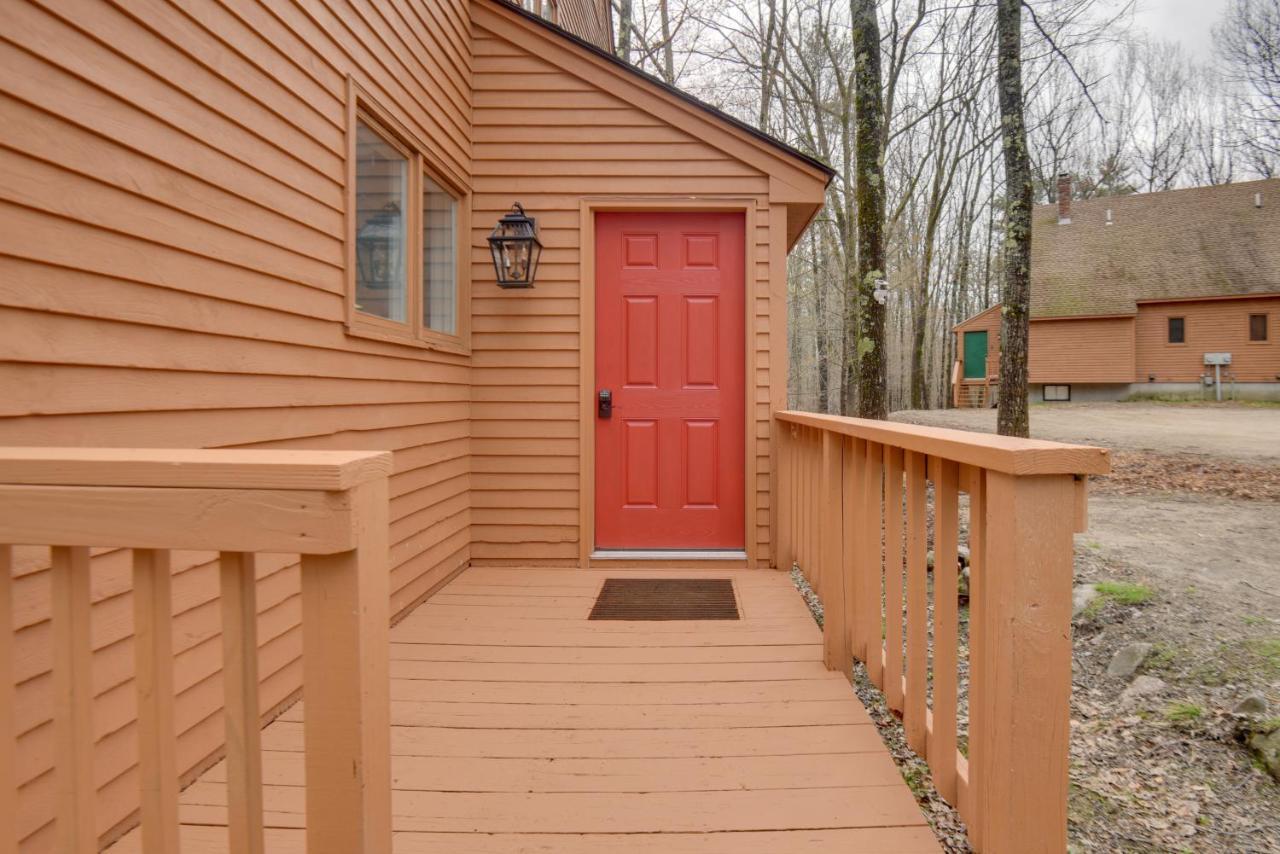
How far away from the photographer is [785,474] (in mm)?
3969

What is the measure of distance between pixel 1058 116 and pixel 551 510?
2028 cm

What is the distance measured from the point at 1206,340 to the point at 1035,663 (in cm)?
2249

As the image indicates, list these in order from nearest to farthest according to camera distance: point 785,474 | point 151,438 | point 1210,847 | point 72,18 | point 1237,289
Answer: point 72,18 → point 151,438 → point 1210,847 → point 785,474 → point 1237,289

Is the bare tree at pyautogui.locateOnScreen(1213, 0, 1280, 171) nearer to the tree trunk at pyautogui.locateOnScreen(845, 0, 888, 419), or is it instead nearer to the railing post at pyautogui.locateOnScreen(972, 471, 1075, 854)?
the tree trunk at pyautogui.locateOnScreen(845, 0, 888, 419)

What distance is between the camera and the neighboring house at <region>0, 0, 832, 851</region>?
1531 millimetres

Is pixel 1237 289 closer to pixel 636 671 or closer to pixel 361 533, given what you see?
pixel 636 671

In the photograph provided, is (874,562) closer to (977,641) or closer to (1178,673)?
(977,641)

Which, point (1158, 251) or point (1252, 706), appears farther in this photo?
point (1158, 251)

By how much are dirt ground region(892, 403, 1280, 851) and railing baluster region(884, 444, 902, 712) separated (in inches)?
29.5

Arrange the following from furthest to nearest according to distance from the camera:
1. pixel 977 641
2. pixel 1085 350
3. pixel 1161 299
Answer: pixel 1085 350 < pixel 1161 299 < pixel 977 641

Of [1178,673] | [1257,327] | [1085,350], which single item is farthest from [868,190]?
[1257,327]

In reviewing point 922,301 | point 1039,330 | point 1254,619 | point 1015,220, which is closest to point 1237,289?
point 1039,330

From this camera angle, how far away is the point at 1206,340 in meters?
18.3

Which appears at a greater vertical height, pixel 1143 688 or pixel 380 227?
pixel 380 227
